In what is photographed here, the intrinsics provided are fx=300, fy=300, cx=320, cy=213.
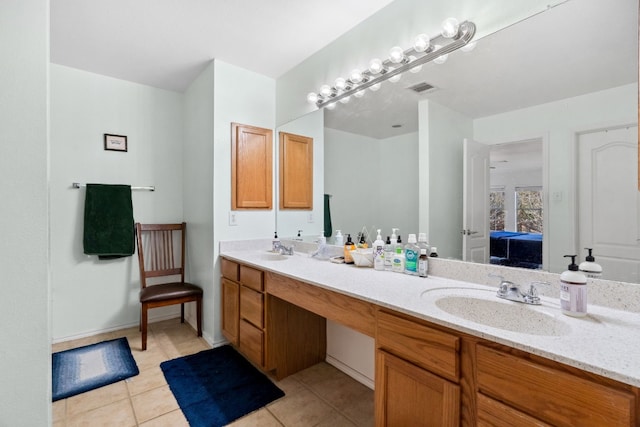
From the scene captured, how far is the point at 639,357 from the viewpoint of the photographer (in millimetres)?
727

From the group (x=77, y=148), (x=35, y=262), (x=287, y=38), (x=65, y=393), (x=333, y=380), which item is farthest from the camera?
(x=77, y=148)

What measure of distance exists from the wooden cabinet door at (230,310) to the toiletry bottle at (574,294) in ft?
6.27

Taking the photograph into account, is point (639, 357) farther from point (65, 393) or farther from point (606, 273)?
point (65, 393)

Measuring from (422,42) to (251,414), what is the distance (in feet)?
7.21

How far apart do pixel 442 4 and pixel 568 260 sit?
52.8 inches

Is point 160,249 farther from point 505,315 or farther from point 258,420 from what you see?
point 505,315

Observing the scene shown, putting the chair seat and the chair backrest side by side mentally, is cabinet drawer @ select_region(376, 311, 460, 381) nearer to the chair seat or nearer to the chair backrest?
the chair seat

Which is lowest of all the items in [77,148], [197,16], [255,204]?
[255,204]

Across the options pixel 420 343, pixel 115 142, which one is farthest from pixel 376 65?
pixel 115 142

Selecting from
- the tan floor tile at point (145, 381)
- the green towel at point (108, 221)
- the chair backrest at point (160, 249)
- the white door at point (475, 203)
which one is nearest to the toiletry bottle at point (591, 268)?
the white door at point (475, 203)

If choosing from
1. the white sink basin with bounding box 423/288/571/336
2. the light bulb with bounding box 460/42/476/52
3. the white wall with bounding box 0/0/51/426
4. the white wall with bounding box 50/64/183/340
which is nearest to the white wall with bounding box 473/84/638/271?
the white sink basin with bounding box 423/288/571/336

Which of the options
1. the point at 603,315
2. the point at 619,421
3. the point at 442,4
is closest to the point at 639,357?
the point at 619,421

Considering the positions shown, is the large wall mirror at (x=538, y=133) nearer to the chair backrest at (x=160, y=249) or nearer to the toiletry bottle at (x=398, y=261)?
the toiletry bottle at (x=398, y=261)

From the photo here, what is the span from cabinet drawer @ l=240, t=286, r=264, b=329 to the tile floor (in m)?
0.44
